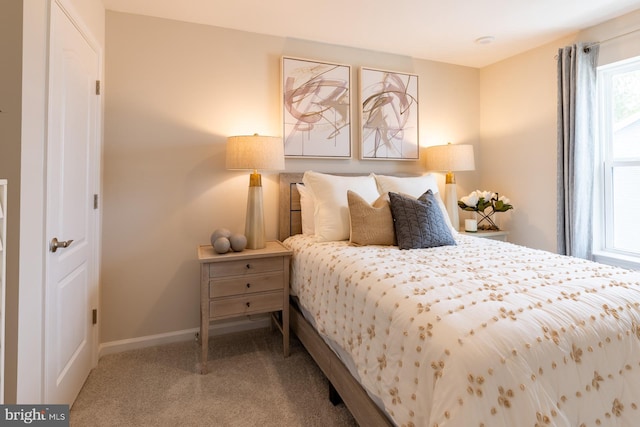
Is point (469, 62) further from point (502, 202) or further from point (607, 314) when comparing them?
point (607, 314)

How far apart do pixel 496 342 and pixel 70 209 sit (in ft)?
6.69

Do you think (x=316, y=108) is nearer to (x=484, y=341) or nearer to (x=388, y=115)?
(x=388, y=115)

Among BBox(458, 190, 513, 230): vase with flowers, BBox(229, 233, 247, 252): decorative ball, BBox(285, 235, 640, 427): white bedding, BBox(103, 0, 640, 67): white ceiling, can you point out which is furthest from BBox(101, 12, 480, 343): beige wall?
BBox(458, 190, 513, 230): vase with flowers

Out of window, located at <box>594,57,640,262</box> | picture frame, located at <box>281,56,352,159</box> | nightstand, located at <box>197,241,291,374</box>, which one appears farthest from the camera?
picture frame, located at <box>281,56,352,159</box>

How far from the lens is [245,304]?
216 centimetres

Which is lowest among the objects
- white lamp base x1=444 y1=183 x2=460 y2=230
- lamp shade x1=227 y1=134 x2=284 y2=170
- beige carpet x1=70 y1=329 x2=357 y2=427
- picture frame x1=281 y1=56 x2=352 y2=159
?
beige carpet x1=70 y1=329 x2=357 y2=427

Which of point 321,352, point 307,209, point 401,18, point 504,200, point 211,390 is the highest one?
point 401,18

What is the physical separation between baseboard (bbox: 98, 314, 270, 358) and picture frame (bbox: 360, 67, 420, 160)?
1749 mm

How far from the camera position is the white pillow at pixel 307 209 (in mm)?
2541

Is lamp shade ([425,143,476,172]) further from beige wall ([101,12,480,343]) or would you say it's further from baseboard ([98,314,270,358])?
baseboard ([98,314,270,358])

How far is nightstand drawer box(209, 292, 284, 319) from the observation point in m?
2.09

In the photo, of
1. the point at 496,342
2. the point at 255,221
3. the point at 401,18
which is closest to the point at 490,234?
the point at 401,18

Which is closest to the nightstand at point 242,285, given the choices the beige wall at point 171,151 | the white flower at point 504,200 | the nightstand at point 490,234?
the beige wall at point 171,151

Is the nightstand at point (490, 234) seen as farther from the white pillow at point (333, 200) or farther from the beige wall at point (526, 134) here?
the white pillow at point (333, 200)
